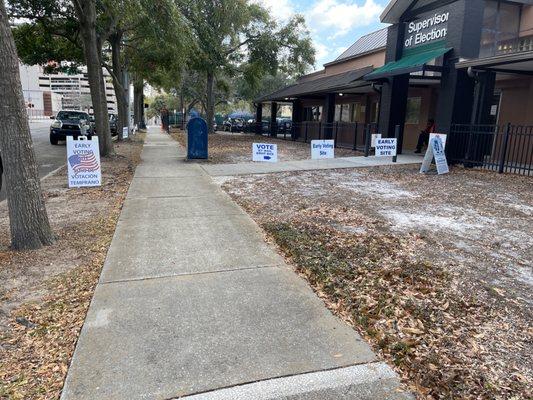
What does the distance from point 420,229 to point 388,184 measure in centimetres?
430

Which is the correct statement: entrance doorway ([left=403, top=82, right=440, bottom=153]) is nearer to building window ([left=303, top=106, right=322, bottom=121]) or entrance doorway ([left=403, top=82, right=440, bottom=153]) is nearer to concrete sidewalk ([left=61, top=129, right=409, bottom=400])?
building window ([left=303, top=106, right=322, bottom=121])

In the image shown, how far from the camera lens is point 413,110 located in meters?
20.2

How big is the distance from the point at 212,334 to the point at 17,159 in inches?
128

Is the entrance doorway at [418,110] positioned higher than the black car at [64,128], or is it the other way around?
the entrance doorway at [418,110]

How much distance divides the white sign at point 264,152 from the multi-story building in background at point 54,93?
314 ft

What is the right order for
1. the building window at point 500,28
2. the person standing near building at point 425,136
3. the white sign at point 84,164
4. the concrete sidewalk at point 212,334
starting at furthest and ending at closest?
the person standing near building at point 425,136 → the building window at point 500,28 → the white sign at point 84,164 → the concrete sidewalk at point 212,334

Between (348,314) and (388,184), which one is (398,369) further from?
(388,184)

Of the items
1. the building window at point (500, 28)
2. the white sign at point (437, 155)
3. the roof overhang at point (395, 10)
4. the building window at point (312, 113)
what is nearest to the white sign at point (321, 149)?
the white sign at point (437, 155)

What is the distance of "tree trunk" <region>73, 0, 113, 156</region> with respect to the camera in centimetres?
1335

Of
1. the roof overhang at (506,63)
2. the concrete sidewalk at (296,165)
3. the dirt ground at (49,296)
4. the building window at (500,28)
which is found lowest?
the dirt ground at (49,296)

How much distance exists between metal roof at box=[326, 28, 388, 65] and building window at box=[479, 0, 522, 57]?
8309 millimetres

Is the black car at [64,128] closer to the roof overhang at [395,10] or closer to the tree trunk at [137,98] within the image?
the roof overhang at [395,10]

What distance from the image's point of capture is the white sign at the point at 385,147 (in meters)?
14.6

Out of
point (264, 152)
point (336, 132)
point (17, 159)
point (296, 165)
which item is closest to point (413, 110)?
point (336, 132)
